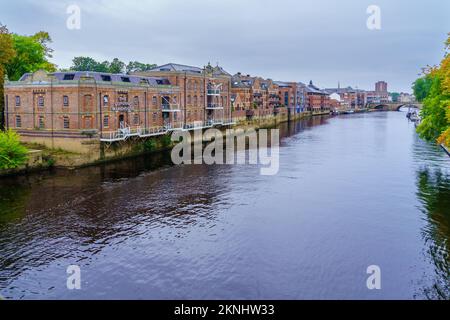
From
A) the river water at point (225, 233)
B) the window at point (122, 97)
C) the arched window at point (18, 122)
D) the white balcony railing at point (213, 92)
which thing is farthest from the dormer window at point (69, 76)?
the white balcony railing at point (213, 92)

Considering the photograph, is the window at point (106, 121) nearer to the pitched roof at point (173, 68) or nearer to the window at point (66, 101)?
the window at point (66, 101)

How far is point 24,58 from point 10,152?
90.0ft

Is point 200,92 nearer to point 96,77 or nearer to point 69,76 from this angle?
point 96,77

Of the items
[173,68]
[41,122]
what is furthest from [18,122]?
[173,68]

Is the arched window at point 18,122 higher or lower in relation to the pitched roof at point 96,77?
lower

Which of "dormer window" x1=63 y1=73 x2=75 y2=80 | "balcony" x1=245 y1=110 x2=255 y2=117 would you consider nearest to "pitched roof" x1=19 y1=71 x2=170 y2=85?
"dormer window" x1=63 y1=73 x2=75 y2=80

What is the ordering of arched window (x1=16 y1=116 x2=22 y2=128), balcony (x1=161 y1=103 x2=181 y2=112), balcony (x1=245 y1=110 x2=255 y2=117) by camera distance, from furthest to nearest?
1. balcony (x1=245 y1=110 x2=255 y2=117)
2. balcony (x1=161 y1=103 x2=181 y2=112)
3. arched window (x1=16 y1=116 x2=22 y2=128)

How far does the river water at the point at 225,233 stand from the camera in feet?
66.1

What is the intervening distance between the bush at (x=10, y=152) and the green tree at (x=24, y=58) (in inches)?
1005

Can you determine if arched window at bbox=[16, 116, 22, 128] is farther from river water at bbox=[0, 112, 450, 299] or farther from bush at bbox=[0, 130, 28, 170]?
river water at bbox=[0, 112, 450, 299]

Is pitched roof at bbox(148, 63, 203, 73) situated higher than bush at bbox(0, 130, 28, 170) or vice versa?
pitched roof at bbox(148, 63, 203, 73)

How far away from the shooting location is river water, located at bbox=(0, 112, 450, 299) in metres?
20.1

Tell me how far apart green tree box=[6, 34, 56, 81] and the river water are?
27746mm
